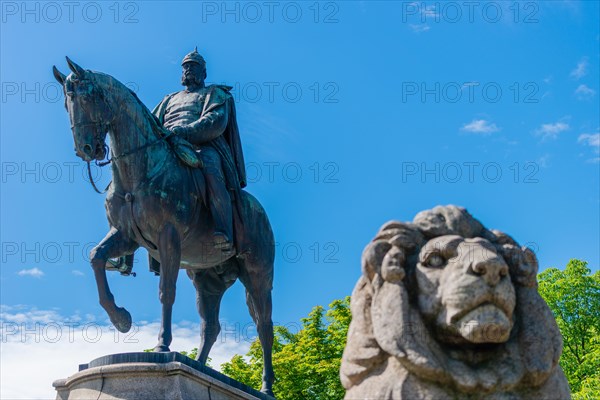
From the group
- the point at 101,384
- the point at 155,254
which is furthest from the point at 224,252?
the point at 101,384

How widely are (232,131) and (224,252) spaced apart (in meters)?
1.89

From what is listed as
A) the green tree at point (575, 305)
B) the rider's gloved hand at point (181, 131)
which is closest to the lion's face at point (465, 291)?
the rider's gloved hand at point (181, 131)

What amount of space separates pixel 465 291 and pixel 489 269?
Answer: 0.17m

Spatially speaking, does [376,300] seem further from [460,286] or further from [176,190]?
[176,190]

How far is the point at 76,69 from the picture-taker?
37.7ft

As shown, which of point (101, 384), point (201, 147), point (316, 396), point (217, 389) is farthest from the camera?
point (316, 396)

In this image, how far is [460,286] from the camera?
483cm

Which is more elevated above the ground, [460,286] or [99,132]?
[99,132]

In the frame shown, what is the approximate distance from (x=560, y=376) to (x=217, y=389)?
6.58 metres

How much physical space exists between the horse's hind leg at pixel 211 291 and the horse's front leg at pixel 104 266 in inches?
70.6

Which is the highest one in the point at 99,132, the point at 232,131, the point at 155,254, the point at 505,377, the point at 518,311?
the point at 232,131

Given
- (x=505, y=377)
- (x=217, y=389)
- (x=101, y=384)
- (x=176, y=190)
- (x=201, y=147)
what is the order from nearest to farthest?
(x=505, y=377)
(x=101, y=384)
(x=217, y=389)
(x=176, y=190)
(x=201, y=147)

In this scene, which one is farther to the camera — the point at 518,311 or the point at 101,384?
the point at 101,384

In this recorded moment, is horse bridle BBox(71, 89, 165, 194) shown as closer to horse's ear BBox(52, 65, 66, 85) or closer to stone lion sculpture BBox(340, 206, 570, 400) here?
horse's ear BBox(52, 65, 66, 85)
